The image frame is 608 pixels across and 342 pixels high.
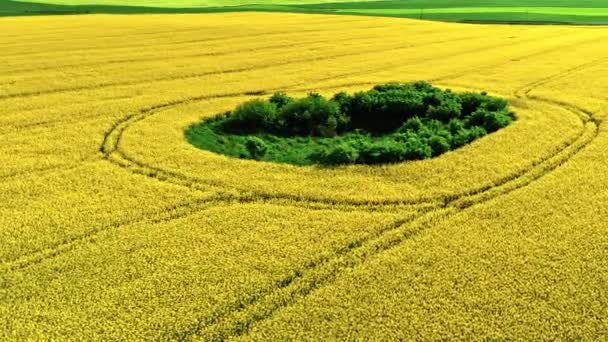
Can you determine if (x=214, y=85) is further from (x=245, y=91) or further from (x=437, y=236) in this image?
(x=437, y=236)

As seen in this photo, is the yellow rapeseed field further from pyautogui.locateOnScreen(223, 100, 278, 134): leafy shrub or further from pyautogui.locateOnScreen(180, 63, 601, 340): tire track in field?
pyautogui.locateOnScreen(223, 100, 278, 134): leafy shrub

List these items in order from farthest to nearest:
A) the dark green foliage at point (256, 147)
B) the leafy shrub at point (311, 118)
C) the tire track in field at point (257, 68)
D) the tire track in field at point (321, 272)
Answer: the tire track in field at point (257, 68)
the leafy shrub at point (311, 118)
the dark green foliage at point (256, 147)
the tire track in field at point (321, 272)

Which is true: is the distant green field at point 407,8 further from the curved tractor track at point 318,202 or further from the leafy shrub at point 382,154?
the leafy shrub at point 382,154

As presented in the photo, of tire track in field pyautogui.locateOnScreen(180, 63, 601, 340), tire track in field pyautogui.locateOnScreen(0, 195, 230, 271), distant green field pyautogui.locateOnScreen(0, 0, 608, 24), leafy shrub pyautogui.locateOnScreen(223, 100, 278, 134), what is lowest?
tire track in field pyautogui.locateOnScreen(180, 63, 601, 340)

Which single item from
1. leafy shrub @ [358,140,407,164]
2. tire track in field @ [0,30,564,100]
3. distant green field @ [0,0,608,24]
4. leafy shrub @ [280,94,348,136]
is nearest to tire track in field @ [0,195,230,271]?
leafy shrub @ [358,140,407,164]

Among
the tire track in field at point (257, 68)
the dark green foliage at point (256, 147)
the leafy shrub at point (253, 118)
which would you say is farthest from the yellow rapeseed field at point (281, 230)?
the leafy shrub at point (253, 118)

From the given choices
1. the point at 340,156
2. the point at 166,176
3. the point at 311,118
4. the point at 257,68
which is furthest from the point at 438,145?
the point at 257,68

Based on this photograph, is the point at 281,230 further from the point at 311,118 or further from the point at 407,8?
the point at 407,8
